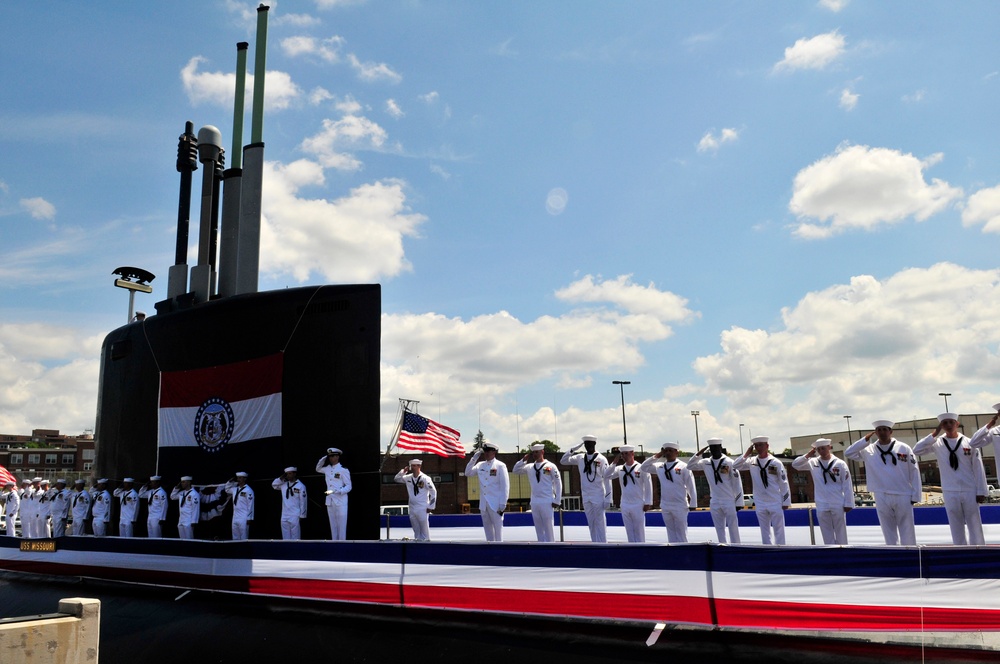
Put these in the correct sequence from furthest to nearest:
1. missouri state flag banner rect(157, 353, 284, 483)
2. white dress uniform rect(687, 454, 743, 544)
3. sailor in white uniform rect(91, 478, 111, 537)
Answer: sailor in white uniform rect(91, 478, 111, 537) < white dress uniform rect(687, 454, 743, 544) < missouri state flag banner rect(157, 353, 284, 483)

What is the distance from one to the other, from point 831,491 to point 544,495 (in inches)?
149

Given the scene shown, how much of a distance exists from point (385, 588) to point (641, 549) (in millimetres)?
3042

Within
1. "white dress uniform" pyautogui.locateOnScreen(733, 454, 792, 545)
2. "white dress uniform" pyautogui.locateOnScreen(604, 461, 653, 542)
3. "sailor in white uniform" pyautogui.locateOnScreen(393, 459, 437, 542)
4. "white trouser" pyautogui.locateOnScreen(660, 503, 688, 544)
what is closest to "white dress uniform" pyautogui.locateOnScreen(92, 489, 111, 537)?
"sailor in white uniform" pyautogui.locateOnScreen(393, 459, 437, 542)

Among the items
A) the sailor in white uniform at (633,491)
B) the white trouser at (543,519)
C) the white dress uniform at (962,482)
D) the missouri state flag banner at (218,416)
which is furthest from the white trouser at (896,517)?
the missouri state flag banner at (218,416)

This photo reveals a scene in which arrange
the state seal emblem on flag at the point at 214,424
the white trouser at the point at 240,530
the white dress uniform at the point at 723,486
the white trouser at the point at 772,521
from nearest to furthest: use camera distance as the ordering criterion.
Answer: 1. the state seal emblem on flag at the point at 214,424
2. the white trouser at the point at 772,521
3. the white dress uniform at the point at 723,486
4. the white trouser at the point at 240,530

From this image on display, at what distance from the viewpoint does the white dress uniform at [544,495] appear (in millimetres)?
10742

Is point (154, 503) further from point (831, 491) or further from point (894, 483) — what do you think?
point (894, 483)

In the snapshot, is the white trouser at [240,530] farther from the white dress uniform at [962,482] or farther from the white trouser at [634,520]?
the white dress uniform at [962,482]

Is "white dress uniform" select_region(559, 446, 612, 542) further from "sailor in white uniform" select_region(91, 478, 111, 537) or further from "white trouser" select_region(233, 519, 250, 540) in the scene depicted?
"sailor in white uniform" select_region(91, 478, 111, 537)

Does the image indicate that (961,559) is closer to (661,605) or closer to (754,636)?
(754,636)

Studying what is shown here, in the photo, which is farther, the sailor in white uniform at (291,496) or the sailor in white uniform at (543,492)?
the sailor in white uniform at (543,492)

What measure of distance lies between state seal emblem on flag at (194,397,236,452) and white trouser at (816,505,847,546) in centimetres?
778

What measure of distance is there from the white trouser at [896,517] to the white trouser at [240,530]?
822 cm

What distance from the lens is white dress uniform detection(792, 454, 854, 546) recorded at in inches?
369
